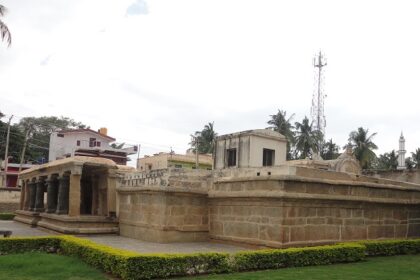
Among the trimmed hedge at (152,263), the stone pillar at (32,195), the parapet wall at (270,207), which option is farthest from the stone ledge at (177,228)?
the stone pillar at (32,195)

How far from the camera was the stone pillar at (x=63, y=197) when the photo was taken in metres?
15.5

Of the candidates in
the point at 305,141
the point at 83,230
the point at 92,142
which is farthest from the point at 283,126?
the point at 83,230

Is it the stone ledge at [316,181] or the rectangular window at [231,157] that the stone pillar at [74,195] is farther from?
the rectangular window at [231,157]

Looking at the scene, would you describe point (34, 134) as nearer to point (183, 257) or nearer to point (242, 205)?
point (242, 205)

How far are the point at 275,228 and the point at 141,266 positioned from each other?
410 cm

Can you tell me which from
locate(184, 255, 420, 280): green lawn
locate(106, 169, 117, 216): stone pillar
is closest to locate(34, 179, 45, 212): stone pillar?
locate(106, 169, 117, 216): stone pillar

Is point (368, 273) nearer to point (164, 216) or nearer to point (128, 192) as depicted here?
point (164, 216)

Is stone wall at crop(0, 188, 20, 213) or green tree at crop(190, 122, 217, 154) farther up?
green tree at crop(190, 122, 217, 154)

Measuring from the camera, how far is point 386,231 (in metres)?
13.0

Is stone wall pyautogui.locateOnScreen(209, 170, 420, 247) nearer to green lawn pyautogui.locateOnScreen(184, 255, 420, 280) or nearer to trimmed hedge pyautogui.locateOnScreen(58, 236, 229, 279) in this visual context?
green lawn pyautogui.locateOnScreen(184, 255, 420, 280)

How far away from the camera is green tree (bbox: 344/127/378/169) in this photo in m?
44.9

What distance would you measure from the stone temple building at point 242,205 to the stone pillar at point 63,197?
0.11 feet

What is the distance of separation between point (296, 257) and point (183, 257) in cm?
257

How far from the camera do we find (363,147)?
45.3 meters
